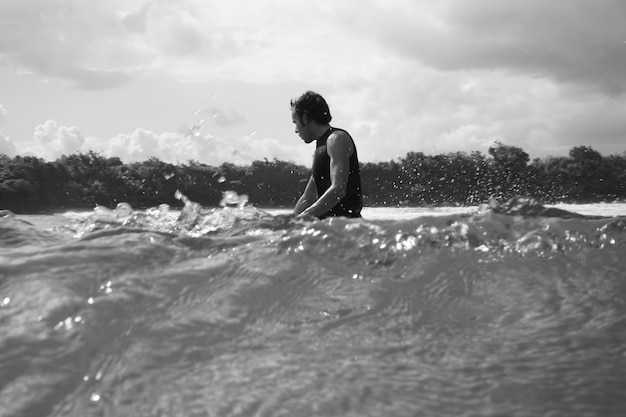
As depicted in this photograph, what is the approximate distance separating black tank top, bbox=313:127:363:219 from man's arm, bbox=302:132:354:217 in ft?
0.28

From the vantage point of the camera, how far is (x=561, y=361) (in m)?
2.07

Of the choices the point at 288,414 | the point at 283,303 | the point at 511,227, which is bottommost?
the point at 288,414

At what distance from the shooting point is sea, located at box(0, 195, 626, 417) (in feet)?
6.33

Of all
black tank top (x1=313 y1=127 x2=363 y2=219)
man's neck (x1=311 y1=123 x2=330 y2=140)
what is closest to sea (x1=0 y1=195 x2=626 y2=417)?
black tank top (x1=313 y1=127 x2=363 y2=219)

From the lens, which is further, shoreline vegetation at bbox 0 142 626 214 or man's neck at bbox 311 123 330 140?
shoreline vegetation at bbox 0 142 626 214

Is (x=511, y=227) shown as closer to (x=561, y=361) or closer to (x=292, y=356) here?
(x=561, y=361)

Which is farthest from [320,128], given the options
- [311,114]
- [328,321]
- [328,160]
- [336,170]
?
[328,321]

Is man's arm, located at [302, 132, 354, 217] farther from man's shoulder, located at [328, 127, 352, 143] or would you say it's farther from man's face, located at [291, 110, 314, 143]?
man's face, located at [291, 110, 314, 143]

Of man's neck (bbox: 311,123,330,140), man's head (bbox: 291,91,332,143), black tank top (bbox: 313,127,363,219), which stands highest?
man's head (bbox: 291,91,332,143)

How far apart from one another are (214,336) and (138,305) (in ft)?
1.12

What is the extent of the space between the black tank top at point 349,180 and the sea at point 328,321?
5.99 ft

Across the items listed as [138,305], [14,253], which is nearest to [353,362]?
[138,305]

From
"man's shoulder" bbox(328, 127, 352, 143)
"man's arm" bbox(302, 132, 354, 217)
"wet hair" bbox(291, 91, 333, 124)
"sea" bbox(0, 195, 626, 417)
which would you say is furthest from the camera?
"wet hair" bbox(291, 91, 333, 124)

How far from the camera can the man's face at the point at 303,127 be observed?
5293 mm
